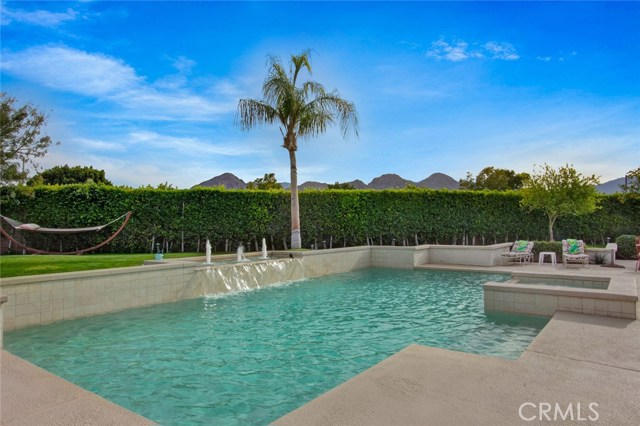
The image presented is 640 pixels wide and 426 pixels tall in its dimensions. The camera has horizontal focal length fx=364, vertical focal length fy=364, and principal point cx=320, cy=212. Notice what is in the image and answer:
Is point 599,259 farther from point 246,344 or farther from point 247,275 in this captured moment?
point 246,344

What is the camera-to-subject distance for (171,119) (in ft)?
44.3

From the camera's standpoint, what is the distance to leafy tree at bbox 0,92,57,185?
13312 millimetres

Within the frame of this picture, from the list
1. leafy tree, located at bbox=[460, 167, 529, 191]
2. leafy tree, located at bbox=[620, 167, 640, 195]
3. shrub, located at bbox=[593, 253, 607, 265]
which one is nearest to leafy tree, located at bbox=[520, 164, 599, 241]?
leafy tree, located at bbox=[620, 167, 640, 195]

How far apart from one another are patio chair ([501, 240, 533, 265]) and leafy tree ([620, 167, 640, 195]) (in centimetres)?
839

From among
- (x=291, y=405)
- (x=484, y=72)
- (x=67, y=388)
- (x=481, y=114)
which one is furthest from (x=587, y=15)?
(x=67, y=388)

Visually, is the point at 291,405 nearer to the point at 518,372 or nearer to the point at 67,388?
the point at 67,388

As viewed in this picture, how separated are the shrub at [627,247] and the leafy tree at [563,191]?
2086 mm

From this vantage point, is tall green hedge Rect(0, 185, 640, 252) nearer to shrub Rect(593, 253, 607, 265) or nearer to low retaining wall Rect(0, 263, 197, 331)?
shrub Rect(593, 253, 607, 265)

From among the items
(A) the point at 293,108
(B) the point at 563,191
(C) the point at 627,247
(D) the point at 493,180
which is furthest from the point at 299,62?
(D) the point at 493,180

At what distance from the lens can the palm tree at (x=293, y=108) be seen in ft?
44.5

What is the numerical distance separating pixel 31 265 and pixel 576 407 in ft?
33.7

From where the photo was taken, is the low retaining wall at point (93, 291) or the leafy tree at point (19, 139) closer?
the low retaining wall at point (93, 291)

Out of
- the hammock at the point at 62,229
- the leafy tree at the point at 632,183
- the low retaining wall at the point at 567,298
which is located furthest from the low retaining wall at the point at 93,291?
the leafy tree at the point at 632,183

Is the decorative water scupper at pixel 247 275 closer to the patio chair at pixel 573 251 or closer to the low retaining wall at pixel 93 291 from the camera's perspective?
the low retaining wall at pixel 93 291
